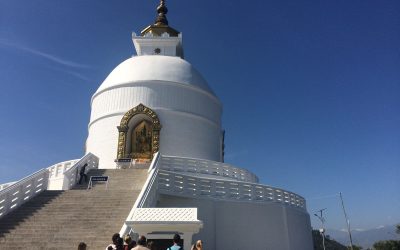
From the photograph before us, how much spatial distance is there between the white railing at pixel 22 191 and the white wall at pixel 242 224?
4.52 meters

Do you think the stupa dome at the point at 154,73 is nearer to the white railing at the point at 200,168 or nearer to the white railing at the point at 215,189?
the white railing at the point at 200,168

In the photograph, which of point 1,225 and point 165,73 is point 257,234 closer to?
point 1,225

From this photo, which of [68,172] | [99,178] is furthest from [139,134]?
[68,172]

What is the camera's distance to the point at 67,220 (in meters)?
10.4

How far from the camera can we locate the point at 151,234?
25.6 ft

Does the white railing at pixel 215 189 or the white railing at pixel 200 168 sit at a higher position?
the white railing at pixel 200 168

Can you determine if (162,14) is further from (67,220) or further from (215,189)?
(67,220)

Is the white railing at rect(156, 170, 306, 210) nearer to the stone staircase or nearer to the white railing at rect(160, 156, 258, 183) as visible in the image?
the stone staircase

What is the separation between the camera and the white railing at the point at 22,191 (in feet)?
37.9

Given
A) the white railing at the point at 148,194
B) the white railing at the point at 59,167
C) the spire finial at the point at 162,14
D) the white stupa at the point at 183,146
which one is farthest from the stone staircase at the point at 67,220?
the spire finial at the point at 162,14

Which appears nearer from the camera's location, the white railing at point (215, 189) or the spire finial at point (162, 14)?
the white railing at point (215, 189)

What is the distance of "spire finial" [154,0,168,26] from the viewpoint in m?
29.7

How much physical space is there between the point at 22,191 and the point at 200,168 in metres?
7.88

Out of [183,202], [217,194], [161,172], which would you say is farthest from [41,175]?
[217,194]
